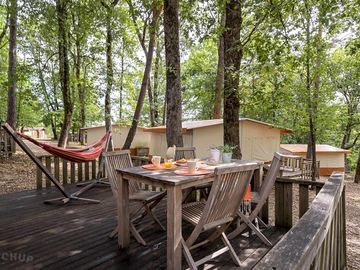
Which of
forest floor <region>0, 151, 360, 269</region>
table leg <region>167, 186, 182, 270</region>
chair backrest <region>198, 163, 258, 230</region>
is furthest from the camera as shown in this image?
forest floor <region>0, 151, 360, 269</region>

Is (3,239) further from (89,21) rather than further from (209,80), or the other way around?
(209,80)

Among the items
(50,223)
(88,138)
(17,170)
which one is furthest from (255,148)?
(88,138)

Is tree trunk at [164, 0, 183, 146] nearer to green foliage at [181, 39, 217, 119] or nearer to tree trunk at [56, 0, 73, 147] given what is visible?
tree trunk at [56, 0, 73, 147]

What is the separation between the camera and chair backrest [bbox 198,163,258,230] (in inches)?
79.5

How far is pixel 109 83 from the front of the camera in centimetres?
851

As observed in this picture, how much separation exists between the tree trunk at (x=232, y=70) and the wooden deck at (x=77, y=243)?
2213mm

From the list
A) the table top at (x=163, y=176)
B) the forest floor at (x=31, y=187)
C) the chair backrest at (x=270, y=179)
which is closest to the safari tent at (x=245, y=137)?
the forest floor at (x=31, y=187)

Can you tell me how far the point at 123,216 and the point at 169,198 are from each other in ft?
2.45

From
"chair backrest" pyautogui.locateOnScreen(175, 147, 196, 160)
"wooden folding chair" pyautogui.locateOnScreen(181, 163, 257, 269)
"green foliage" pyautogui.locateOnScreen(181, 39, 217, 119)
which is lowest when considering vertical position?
"wooden folding chair" pyautogui.locateOnScreen(181, 163, 257, 269)

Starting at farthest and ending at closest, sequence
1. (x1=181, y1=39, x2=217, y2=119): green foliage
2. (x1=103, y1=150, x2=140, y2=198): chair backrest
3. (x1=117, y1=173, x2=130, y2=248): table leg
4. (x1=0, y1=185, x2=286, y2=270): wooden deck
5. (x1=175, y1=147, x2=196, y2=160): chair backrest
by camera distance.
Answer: (x1=181, y1=39, x2=217, y2=119): green foliage < (x1=175, y1=147, x2=196, y2=160): chair backrest < (x1=103, y1=150, x2=140, y2=198): chair backrest < (x1=117, y1=173, x2=130, y2=248): table leg < (x1=0, y1=185, x2=286, y2=270): wooden deck

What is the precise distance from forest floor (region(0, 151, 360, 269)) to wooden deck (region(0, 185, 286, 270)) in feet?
6.53

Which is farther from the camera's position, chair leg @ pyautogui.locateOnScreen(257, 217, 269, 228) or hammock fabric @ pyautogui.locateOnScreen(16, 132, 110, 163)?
hammock fabric @ pyautogui.locateOnScreen(16, 132, 110, 163)

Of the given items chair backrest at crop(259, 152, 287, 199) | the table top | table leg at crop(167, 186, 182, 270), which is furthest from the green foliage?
table leg at crop(167, 186, 182, 270)

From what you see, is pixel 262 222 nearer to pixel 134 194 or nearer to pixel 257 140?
pixel 134 194
